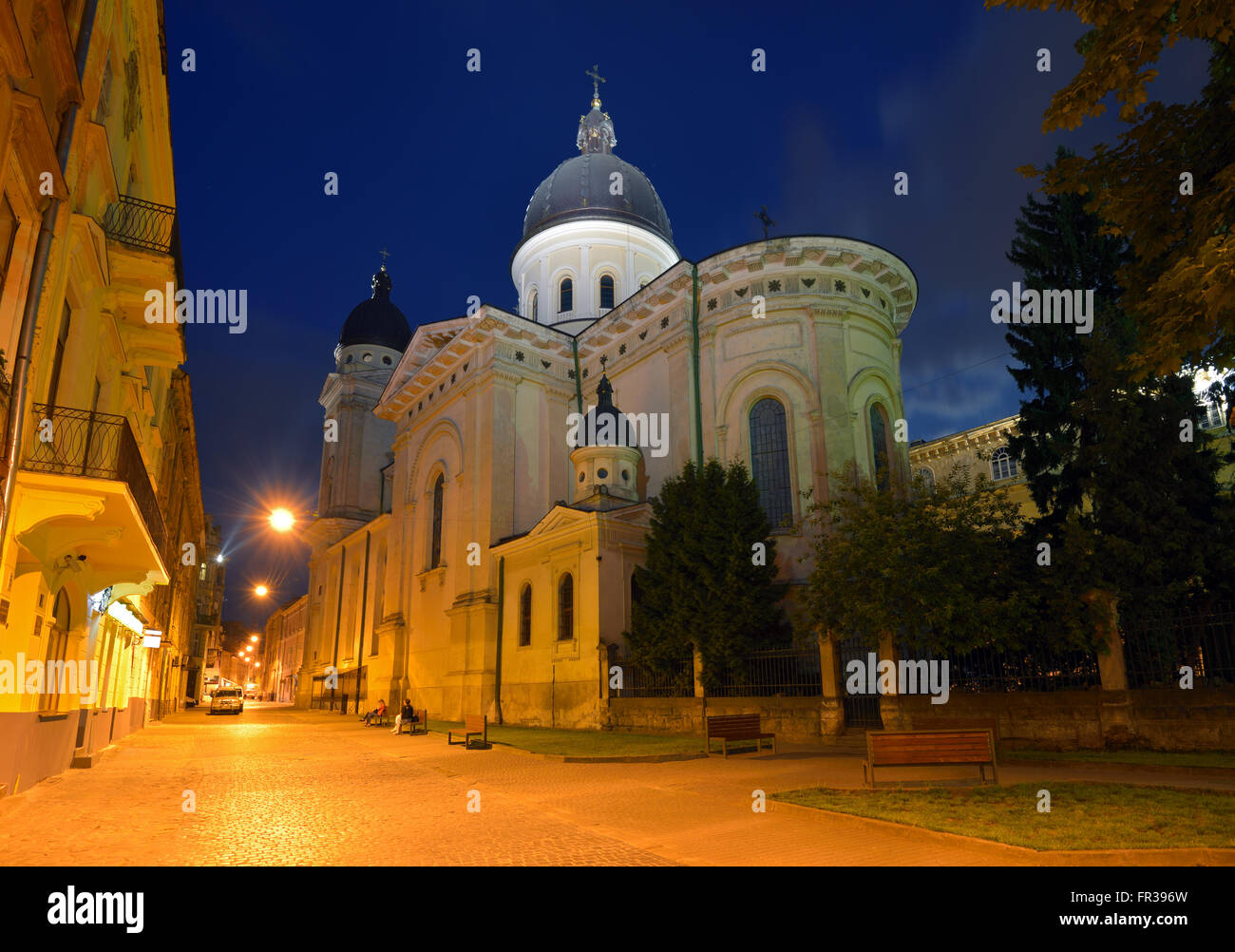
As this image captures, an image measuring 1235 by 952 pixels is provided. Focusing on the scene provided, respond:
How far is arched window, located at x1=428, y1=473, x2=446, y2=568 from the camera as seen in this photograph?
120 ft

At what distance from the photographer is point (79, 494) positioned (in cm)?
899

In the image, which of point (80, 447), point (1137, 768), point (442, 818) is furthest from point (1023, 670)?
point (80, 447)

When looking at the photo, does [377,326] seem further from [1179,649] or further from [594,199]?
[1179,649]

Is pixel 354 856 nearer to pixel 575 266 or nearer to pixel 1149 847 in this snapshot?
pixel 1149 847

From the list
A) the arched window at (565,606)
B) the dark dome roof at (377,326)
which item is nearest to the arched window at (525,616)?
the arched window at (565,606)

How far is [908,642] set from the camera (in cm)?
1529

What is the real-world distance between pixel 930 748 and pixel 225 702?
133 ft

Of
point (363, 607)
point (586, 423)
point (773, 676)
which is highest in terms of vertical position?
point (586, 423)

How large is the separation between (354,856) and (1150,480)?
1672 cm

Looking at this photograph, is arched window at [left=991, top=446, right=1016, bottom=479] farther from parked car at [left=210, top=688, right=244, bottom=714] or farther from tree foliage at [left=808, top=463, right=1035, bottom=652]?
parked car at [left=210, top=688, right=244, bottom=714]

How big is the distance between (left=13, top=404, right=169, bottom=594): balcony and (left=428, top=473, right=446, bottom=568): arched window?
942 inches

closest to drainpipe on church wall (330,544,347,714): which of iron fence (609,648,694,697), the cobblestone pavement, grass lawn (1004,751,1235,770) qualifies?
iron fence (609,648,694,697)

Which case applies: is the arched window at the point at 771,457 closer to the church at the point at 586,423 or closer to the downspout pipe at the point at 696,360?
the church at the point at 586,423

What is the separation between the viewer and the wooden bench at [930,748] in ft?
32.4
